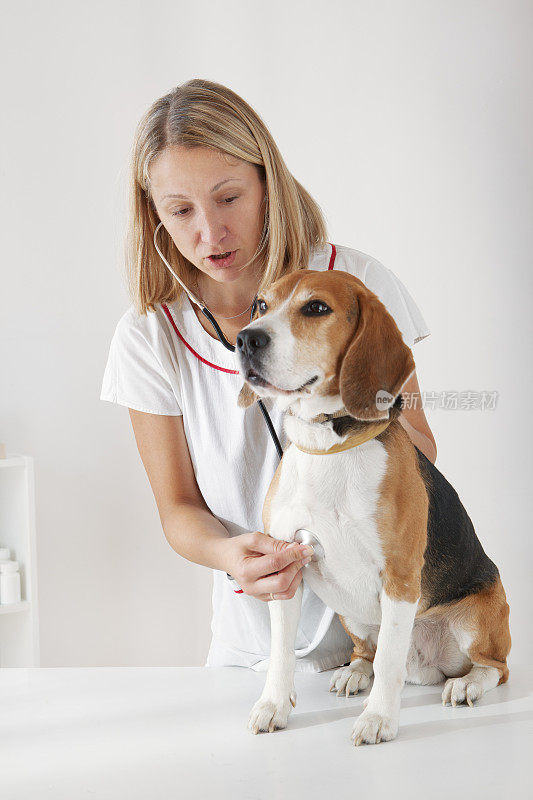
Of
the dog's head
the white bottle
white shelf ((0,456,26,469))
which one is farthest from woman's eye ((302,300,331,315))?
the white bottle

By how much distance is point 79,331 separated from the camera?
2.71m

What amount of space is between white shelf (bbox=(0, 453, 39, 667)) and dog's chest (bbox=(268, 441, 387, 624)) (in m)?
1.57

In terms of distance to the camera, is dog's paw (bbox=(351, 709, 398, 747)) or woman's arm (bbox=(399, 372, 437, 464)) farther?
woman's arm (bbox=(399, 372, 437, 464))

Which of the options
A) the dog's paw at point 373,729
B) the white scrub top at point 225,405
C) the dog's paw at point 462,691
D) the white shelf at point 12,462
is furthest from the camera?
the white shelf at point 12,462

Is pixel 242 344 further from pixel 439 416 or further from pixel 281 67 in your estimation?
pixel 281 67

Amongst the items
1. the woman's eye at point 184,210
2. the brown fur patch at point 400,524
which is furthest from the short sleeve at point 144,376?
the brown fur patch at point 400,524

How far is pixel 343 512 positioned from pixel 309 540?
0.06 metres

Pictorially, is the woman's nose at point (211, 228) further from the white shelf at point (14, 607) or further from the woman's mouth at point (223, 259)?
the white shelf at point (14, 607)

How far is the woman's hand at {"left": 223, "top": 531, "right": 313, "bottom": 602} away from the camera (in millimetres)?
995

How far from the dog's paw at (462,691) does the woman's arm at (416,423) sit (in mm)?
367

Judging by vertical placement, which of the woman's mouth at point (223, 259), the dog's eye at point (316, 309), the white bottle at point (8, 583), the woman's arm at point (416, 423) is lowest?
the white bottle at point (8, 583)

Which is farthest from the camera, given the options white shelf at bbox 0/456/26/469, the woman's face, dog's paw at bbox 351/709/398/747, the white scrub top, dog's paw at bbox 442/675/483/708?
white shelf at bbox 0/456/26/469

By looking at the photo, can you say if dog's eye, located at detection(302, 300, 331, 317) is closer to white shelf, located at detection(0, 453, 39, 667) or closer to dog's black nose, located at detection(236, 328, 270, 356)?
dog's black nose, located at detection(236, 328, 270, 356)

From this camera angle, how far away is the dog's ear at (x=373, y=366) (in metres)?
0.94
